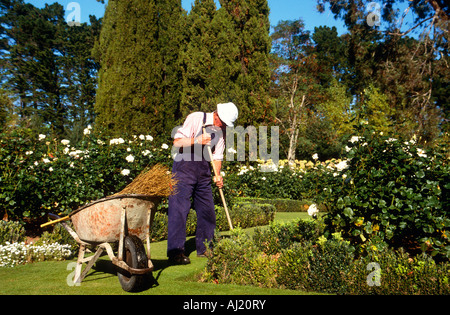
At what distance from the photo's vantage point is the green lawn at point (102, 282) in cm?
319

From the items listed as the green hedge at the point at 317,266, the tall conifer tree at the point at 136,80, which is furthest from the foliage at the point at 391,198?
the tall conifer tree at the point at 136,80

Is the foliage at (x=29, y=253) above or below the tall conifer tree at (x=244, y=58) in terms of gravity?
below

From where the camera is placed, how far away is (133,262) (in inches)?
121

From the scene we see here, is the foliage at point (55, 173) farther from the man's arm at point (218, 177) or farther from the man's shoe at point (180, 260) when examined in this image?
the man's shoe at point (180, 260)

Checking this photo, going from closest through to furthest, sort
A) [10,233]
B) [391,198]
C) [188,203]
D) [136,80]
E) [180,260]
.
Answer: [391,198], [180,260], [188,203], [10,233], [136,80]

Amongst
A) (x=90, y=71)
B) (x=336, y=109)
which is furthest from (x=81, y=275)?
(x=90, y=71)

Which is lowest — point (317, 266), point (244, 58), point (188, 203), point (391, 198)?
point (317, 266)

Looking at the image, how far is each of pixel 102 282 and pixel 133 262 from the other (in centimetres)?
73

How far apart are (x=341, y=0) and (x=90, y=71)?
2355 cm

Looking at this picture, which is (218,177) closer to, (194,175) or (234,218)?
(194,175)

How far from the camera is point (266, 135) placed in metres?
13.3

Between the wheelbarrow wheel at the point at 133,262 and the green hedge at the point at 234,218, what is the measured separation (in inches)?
101

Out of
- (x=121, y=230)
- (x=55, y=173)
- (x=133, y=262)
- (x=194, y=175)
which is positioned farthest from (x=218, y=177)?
(x=55, y=173)
